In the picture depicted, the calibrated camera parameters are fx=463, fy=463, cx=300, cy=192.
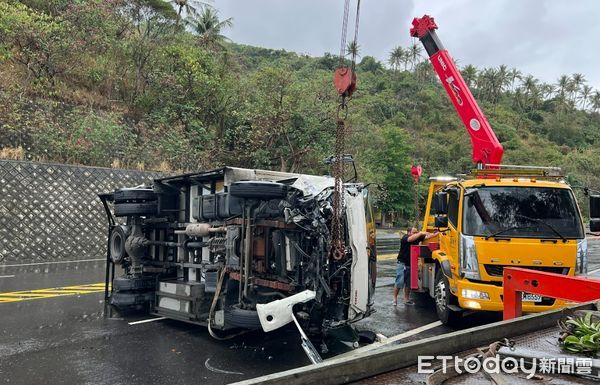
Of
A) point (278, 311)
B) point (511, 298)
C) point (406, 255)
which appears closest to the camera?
point (511, 298)

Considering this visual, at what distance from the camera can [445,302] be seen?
291 inches

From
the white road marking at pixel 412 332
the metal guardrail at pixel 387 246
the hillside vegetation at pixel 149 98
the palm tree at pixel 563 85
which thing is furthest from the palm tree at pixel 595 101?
the white road marking at pixel 412 332

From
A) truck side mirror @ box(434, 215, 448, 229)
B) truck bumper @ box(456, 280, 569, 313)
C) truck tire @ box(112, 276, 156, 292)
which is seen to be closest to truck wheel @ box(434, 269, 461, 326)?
truck bumper @ box(456, 280, 569, 313)

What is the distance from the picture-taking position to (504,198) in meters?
6.91

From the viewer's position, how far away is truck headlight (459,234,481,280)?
6625 mm

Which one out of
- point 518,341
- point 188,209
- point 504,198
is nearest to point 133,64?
point 188,209

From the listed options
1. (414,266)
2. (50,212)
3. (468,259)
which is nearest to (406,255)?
(414,266)

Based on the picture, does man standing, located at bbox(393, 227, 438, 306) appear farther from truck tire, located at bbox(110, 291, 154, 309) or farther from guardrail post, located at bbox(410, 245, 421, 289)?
truck tire, located at bbox(110, 291, 154, 309)

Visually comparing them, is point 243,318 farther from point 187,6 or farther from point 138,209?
point 187,6

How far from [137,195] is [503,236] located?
5403 millimetres

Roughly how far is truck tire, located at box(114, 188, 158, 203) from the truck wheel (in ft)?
15.6

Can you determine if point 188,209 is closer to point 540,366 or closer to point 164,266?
point 164,266

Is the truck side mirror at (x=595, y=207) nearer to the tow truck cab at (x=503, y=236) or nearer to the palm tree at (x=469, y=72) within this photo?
the tow truck cab at (x=503, y=236)

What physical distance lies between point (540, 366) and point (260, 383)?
173cm
